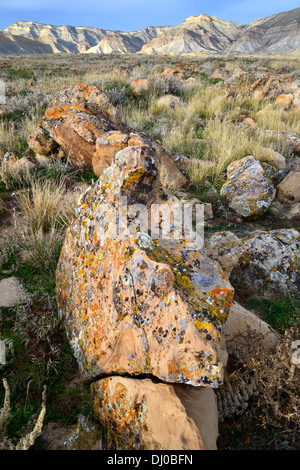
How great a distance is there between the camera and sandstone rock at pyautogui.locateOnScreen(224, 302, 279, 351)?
2.29 m

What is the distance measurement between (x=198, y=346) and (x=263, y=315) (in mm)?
1538

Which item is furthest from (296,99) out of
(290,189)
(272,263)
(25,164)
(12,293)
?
(12,293)

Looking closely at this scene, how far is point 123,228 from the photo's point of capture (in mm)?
1938

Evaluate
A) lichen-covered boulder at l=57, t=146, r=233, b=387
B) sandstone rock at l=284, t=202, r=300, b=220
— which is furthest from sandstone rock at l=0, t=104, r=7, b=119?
sandstone rock at l=284, t=202, r=300, b=220

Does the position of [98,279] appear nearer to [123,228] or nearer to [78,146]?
[123,228]

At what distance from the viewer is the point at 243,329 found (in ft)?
7.64

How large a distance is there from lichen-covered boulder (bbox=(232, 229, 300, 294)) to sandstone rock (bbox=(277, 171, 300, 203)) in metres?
1.56

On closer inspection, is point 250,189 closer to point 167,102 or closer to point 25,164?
point 25,164

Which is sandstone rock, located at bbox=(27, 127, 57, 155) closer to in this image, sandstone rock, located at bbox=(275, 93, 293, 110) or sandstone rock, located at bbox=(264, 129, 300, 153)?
sandstone rock, located at bbox=(264, 129, 300, 153)

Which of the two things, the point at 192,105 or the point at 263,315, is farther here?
the point at 192,105

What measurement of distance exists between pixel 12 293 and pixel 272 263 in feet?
9.75

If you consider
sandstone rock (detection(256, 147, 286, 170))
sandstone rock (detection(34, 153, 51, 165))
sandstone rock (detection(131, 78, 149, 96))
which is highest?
sandstone rock (detection(131, 78, 149, 96))
